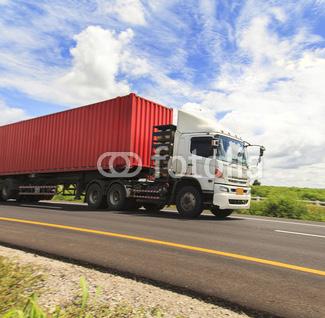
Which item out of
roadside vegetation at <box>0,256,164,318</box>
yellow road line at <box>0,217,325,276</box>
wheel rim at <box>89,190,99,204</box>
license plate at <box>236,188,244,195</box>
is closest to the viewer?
roadside vegetation at <box>0,256,164,318</box>

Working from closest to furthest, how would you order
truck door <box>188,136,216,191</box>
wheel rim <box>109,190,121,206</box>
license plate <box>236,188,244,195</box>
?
truck door <box>188,136,216,191</box> < license plate <box>236,188,244,195</box> < wheel rim <box>109,190,121,206</box>

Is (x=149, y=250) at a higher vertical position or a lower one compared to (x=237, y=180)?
lower

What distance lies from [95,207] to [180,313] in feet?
A: 36.6

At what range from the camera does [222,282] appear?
4.02m

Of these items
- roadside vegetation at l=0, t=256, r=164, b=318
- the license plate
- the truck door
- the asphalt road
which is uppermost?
the truck door

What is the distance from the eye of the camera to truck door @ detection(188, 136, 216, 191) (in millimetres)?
10695

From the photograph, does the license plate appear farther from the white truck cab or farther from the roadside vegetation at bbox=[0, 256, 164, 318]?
the roadside vegetation at bbox=[0, 256, 164, 318]

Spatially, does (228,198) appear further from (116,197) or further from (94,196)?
(94,196)

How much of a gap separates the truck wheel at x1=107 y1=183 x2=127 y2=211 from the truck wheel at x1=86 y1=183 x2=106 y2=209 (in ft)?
1.23

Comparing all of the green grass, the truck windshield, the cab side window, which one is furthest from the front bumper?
the green grass

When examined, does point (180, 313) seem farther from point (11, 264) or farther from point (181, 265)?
point (11, 264)

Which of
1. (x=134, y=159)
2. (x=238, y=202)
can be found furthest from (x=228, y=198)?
(x=134, y=159)

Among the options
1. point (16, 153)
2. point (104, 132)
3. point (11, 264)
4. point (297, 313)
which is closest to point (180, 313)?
point (297, 313)

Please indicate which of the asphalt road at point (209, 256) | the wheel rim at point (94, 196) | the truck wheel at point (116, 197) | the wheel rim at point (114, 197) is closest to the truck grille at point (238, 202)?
the asphalt road at point (209, 256)
